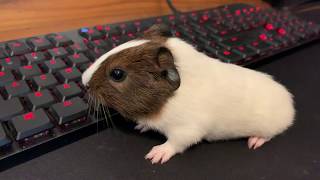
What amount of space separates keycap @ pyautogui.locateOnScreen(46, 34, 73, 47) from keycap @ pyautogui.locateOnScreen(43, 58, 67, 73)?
0.09m

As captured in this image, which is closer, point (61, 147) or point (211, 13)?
point (61, 147)

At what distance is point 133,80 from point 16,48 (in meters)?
0.26

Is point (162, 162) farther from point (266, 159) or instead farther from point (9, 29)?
point (9, 29)

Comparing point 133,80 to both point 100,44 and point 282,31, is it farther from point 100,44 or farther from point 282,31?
point 282,31

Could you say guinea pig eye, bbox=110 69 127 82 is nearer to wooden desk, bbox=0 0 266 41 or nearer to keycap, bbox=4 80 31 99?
keycap, bbox=4 80 31 99

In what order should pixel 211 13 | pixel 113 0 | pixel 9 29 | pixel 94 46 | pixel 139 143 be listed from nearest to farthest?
1. pixel 139 143
2. pixel 94 46
3. pixel 9 29
4. pixel 211 13
5. pixel 113 0

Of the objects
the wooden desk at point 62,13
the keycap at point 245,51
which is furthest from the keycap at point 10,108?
the keycap at point 245,51

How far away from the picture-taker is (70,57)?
29.5 inches

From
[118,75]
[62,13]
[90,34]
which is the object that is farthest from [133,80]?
[62,13]

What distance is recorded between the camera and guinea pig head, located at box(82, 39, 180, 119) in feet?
2.25

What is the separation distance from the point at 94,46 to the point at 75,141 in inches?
11.1

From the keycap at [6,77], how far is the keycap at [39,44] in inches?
4.6

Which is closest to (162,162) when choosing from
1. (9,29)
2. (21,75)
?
(21,75)

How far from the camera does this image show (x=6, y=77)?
645 millimetres
